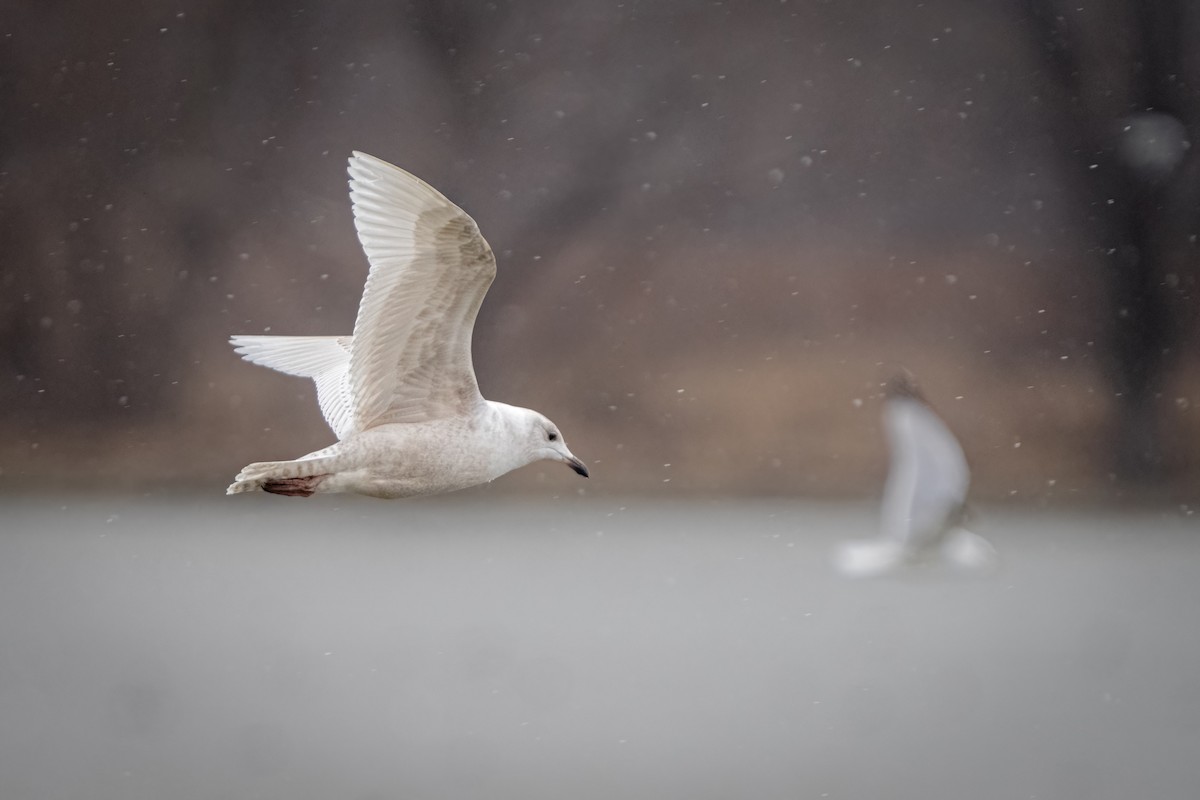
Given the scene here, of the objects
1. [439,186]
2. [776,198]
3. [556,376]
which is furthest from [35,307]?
[776,198]

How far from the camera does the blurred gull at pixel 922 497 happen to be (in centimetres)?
173

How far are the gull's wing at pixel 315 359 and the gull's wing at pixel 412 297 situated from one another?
307mm

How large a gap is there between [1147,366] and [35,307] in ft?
13.1

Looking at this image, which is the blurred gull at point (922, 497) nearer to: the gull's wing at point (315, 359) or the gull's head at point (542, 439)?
the gull's head at point (542, 439)

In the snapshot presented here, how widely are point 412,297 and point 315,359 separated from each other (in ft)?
1.92

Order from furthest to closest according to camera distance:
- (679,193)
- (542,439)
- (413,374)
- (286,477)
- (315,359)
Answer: (679,193) → (315,359) → (542,439) → (413,374) → (286,477)

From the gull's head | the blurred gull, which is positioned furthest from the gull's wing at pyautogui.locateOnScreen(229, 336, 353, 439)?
the blurred gull

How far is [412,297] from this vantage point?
160 cm

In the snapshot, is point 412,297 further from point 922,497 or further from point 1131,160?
point 1131,160

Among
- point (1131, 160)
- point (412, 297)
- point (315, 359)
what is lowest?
point (315, 359)

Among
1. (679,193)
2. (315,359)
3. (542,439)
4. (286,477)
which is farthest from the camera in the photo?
(679,193)

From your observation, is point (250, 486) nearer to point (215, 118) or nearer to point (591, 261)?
point (591, 261)

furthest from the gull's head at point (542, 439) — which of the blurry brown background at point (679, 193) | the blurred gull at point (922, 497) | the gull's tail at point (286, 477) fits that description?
the blurry brown background at point (679, 193)

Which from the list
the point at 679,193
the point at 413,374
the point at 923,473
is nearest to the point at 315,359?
the point at 413,374
